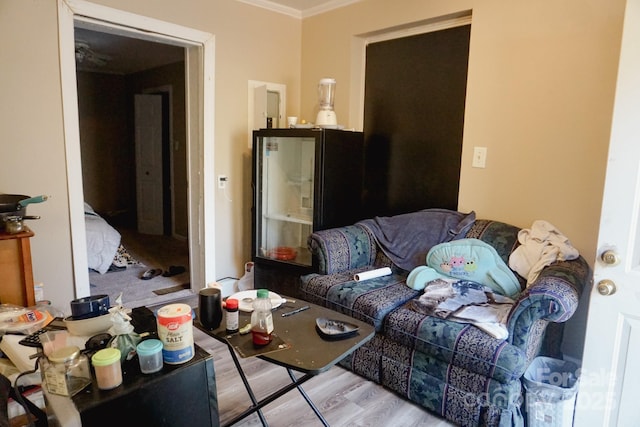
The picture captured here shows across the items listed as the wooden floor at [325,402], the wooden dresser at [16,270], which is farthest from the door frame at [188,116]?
the wooden floor at [325,402]

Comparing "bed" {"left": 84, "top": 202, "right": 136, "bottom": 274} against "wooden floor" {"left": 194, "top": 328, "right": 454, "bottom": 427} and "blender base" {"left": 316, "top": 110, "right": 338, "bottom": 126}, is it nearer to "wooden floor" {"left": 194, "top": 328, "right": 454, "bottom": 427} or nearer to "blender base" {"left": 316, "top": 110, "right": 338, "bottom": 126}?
"wooden floor" {"left": 194, "top": 328, "right": 454, "bottom": 427}

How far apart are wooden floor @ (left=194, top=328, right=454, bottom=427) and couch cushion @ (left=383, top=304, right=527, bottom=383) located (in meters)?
0.31

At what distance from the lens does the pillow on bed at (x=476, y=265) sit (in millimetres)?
2342

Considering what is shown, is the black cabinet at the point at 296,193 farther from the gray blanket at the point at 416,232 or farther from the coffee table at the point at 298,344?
the coffee table at the point at 298,344

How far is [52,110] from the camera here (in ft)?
8.58

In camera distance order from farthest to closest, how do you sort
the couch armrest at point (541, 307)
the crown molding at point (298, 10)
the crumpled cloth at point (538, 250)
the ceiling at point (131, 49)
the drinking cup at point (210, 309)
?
the ceiling at point (131, 49) < the crown molding at point (298, 10) < the crumpled cloth at point (538, 250) < the couch armrest at point (541, 307) < the drinking cup at point (210, 309)

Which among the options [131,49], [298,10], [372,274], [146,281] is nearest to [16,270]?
[146,281]

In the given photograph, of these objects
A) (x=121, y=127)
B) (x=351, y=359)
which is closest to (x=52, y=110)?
(x=351, y=359)

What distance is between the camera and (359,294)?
2.35 meters

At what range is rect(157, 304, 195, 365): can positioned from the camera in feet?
3.90

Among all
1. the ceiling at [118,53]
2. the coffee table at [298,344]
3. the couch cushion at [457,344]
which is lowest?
the couch cushion at [457,344]

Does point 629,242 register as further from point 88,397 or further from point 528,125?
point 88,397

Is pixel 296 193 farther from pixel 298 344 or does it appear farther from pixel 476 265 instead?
pixel 298 344

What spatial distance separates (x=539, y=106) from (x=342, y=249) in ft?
4.80
